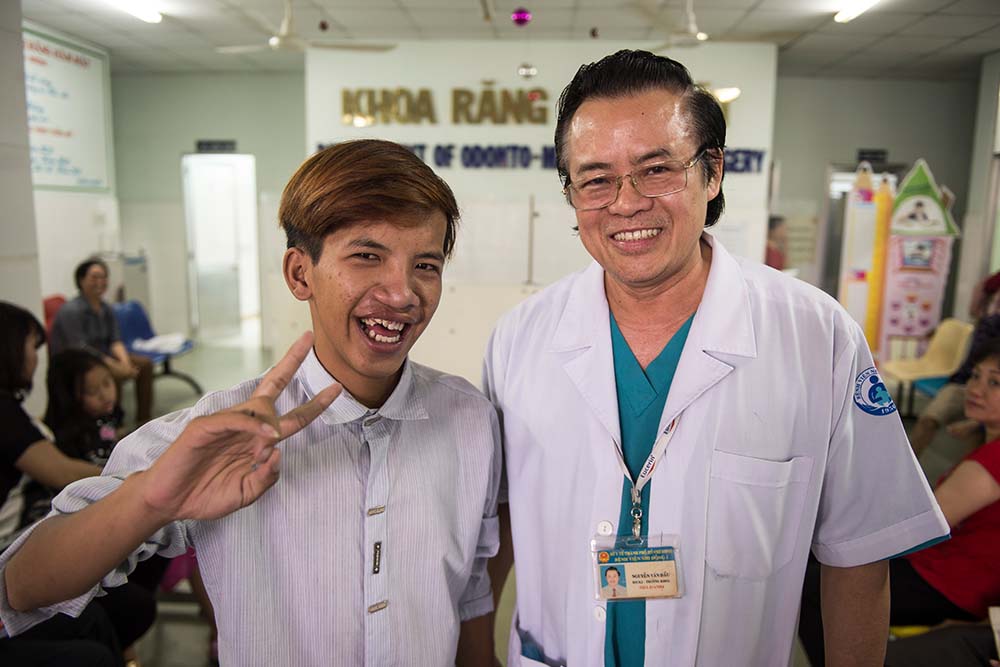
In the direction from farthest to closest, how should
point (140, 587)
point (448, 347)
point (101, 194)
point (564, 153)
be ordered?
point (101, 194) < point (448, 347) < point (140, 587) < point (564, 153)

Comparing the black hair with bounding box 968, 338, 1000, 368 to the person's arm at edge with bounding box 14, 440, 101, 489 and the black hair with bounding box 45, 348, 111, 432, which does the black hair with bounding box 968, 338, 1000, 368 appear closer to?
the person's arm at edge with bounding box 14, 440, 101, 489

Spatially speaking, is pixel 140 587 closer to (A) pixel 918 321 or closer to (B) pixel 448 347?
(B) pixel 448 347

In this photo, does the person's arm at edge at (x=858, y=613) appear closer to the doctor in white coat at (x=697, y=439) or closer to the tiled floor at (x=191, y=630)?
→ the doctor in white coat at (x=697, y=439)

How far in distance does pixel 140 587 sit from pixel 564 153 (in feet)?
6.87

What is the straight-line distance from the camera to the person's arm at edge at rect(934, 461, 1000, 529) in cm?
184

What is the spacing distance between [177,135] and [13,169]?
275 inches

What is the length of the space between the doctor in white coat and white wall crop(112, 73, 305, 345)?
318 inches

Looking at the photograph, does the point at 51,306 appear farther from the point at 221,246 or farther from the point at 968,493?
the point at 968,493

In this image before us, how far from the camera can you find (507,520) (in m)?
1.50

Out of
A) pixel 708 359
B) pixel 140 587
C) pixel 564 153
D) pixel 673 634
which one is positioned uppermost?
pixel 564 153

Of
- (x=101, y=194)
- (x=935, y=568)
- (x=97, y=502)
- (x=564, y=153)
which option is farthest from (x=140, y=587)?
(x=101, y=194)

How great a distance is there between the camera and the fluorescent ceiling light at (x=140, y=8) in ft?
18.9

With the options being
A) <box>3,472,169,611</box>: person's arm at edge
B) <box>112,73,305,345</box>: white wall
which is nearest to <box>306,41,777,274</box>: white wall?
<box>112,73,305,345</box>: white wall

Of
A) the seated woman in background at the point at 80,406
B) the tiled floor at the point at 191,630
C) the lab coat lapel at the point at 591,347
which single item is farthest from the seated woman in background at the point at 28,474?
the lab coat lapel at the point at 591,347
